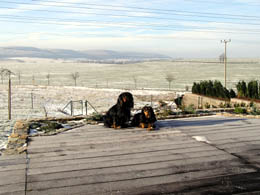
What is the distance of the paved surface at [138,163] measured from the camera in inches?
148

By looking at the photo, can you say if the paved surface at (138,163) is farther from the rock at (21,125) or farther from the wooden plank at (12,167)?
the rock at (21,125)

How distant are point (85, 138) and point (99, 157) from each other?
51.1 inches

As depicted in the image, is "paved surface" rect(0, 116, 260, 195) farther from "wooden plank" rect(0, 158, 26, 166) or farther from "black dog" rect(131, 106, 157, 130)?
"black dog" rect(131, 106, 157, 130)

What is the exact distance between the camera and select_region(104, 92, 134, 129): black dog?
271 inches

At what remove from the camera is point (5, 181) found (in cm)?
391

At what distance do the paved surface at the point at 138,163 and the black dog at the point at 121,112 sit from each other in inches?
11.0

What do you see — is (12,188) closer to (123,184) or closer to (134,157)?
(123,184)

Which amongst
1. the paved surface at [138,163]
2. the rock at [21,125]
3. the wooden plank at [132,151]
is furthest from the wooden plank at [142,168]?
the rock at [21,125]

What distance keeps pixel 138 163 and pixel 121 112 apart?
8.12ft

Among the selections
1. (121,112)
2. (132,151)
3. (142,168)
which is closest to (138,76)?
(121,112)

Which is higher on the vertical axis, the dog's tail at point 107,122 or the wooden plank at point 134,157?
the dog's tail at point 107,122

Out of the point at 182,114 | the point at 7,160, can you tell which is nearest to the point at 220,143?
the point at 182,114

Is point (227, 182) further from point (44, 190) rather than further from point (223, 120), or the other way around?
point (223, 120)

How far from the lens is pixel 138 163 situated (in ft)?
15.1
